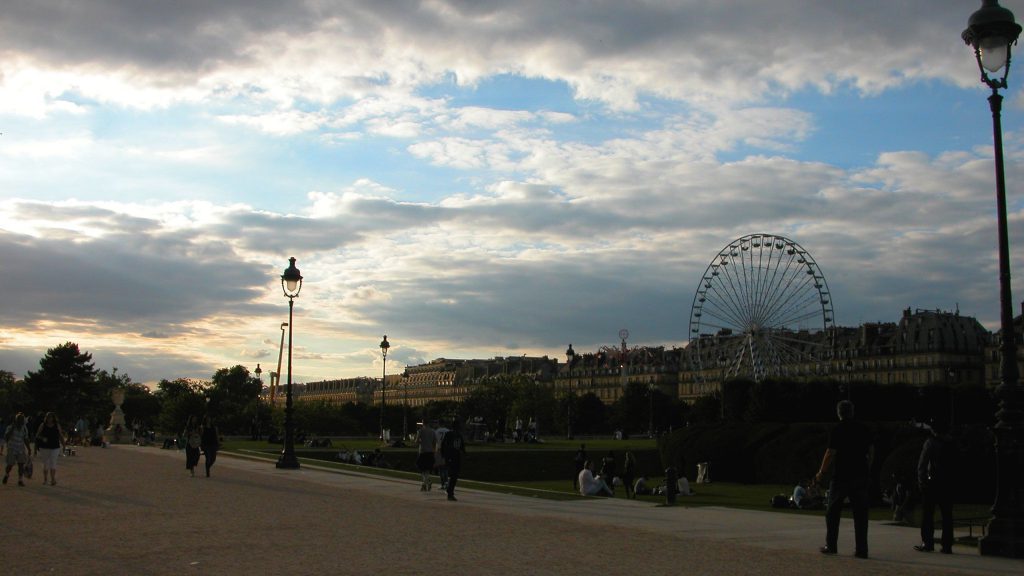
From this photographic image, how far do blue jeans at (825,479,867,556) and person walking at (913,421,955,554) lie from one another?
4.52 ft

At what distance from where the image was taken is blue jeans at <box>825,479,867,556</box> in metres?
14.0

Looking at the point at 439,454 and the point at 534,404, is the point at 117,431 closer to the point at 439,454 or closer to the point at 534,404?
the point at 439,454

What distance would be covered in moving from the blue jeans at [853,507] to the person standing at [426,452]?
43.0 feet

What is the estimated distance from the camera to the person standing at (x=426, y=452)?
84.6 ft

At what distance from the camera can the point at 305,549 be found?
46.7 ft

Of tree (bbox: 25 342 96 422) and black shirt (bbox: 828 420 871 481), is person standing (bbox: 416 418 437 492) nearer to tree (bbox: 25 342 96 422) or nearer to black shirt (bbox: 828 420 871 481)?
black shirt (bbox: 828 420 871 481)

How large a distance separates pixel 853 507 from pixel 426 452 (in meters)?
13.6

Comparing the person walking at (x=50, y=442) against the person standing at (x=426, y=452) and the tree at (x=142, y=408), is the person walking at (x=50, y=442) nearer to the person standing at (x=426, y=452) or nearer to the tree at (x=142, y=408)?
the person standing at (x=426, y=452)

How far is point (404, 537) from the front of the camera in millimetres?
15898

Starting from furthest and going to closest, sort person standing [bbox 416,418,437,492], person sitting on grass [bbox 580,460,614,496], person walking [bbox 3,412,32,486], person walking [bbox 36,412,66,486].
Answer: person sitting on grass [bbox 580,460,614,496], person walking [bbox 36,412,66,486], person walking [bbox 3,412,32,486], person standing [bbox 416,418,437,492]

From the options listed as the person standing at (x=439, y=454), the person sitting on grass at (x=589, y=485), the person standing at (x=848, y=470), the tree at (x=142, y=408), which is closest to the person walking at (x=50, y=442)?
the person standing at (x=439, y=454)

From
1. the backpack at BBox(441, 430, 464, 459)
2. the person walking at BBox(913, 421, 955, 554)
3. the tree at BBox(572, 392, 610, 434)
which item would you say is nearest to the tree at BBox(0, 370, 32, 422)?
the tree at BBox(572, 392, 610, 434)

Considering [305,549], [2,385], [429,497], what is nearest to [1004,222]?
[305,549]

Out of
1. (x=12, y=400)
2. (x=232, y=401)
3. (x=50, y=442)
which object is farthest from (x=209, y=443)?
(x=12, y=400)
